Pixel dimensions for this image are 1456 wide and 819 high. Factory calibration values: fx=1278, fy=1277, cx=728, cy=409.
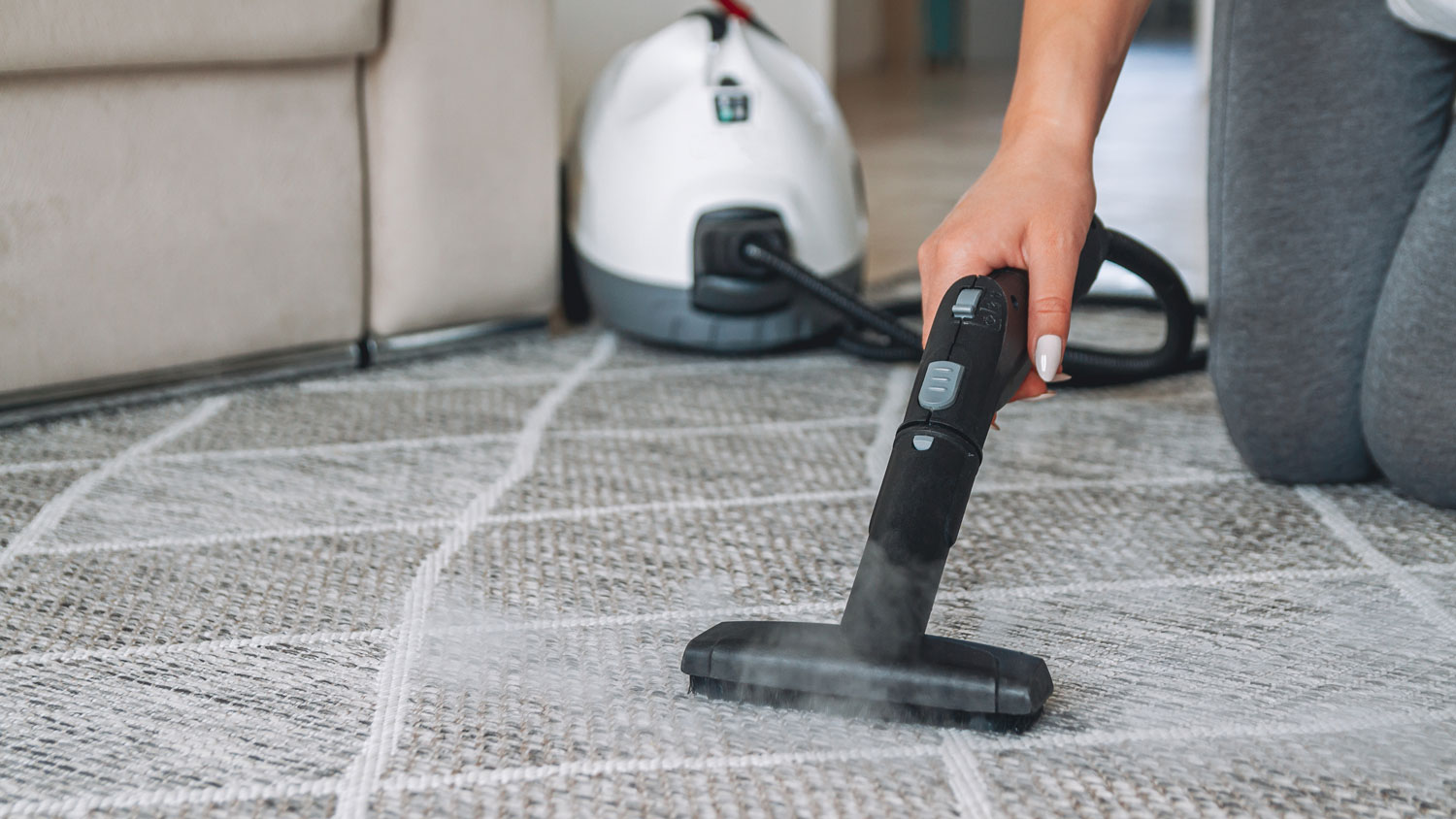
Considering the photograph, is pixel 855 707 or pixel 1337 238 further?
pixel 1337 238

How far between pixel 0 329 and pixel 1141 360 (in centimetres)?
89

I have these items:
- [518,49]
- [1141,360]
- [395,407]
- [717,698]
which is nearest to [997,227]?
[717,698]

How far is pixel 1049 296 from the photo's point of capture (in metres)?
0.55

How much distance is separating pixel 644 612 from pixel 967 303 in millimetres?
235

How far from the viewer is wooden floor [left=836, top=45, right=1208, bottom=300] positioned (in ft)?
5.69

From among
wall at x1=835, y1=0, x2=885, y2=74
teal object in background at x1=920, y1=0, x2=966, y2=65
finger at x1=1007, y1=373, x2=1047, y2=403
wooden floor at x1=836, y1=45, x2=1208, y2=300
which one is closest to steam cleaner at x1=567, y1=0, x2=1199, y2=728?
finger at x1=1007, y1=373, x2=1047, y2=403

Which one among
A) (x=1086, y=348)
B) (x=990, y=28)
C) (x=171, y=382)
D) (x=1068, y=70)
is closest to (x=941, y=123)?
(x=1086, y=348)

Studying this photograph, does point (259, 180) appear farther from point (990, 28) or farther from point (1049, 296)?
point (990, 28)

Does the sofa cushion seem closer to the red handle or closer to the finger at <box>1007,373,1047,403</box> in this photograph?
the red handle

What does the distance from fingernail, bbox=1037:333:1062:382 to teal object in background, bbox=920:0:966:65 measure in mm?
5594

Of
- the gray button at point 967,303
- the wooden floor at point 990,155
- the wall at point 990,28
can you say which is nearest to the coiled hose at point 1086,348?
the gray button at point 967,303

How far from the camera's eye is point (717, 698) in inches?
21.5

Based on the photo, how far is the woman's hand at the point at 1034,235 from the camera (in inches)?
21.6

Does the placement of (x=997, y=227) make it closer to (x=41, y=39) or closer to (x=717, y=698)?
(x=717, y=698)
